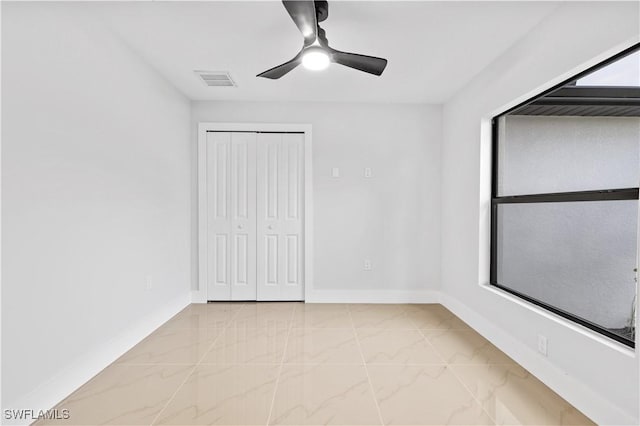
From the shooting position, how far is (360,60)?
7.44 ft

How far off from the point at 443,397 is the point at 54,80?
9.85 feet

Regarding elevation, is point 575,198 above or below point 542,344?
above

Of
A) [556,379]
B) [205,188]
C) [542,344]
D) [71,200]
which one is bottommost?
[556,379]

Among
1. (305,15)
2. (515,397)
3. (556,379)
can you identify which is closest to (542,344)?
(556,379)

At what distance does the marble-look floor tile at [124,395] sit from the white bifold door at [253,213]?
169 cm

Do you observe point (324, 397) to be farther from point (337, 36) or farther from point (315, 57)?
point (337, 36)

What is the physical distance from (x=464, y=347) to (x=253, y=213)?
2.66m

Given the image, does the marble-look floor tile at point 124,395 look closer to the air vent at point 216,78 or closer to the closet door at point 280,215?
the closet door at point 280,215

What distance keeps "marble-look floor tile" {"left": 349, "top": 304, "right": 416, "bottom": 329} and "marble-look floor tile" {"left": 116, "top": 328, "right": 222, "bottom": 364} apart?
4.72 feet

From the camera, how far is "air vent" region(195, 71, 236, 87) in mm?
3105

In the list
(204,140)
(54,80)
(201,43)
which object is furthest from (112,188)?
(204,140)

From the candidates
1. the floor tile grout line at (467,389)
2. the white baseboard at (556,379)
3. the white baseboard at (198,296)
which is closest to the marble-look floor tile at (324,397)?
the floor tile grout line at (467,389)

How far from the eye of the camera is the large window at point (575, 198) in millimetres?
1793

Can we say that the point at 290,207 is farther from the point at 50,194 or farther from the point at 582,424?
the point at 582,424
